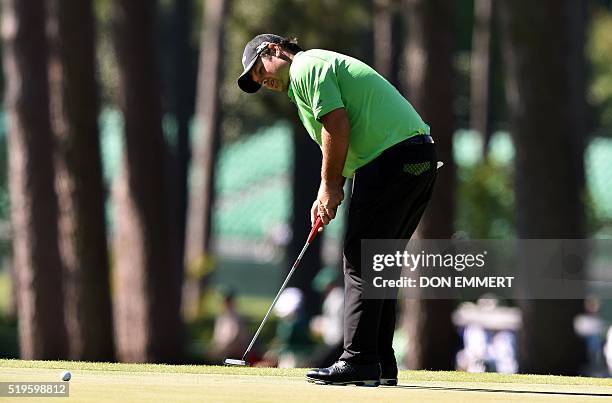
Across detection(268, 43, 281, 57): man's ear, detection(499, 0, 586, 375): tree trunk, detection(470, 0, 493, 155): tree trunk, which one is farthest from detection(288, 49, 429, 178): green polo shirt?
detection(470, 0, 493, 155): tree trunk

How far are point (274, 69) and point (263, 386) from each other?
1.57 metres

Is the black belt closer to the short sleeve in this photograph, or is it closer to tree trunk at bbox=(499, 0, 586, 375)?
the short sleeve

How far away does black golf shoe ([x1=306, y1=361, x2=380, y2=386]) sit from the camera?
882cm

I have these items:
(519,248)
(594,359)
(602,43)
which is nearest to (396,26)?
(602,43)

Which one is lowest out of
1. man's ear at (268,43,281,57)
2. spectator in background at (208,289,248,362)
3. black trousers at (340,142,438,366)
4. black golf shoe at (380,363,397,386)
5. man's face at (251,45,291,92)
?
spectator in background at (208,289,248,362)

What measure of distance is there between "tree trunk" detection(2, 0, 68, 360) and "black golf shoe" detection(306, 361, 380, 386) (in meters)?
12.4

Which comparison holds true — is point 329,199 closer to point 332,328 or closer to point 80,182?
point 80,182

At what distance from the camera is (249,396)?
8.00 m

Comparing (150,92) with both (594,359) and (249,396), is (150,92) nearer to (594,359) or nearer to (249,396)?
(594,359)

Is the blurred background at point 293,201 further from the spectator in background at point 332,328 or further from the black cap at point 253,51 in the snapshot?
the black cap at point 253,51

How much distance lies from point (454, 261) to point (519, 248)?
65cm

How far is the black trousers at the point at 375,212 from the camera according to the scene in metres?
8.73

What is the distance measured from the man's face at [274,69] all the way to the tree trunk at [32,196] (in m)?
12.5

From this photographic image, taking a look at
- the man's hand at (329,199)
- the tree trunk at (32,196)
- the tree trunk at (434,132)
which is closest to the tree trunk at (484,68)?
the tree trunk at (32,196)
